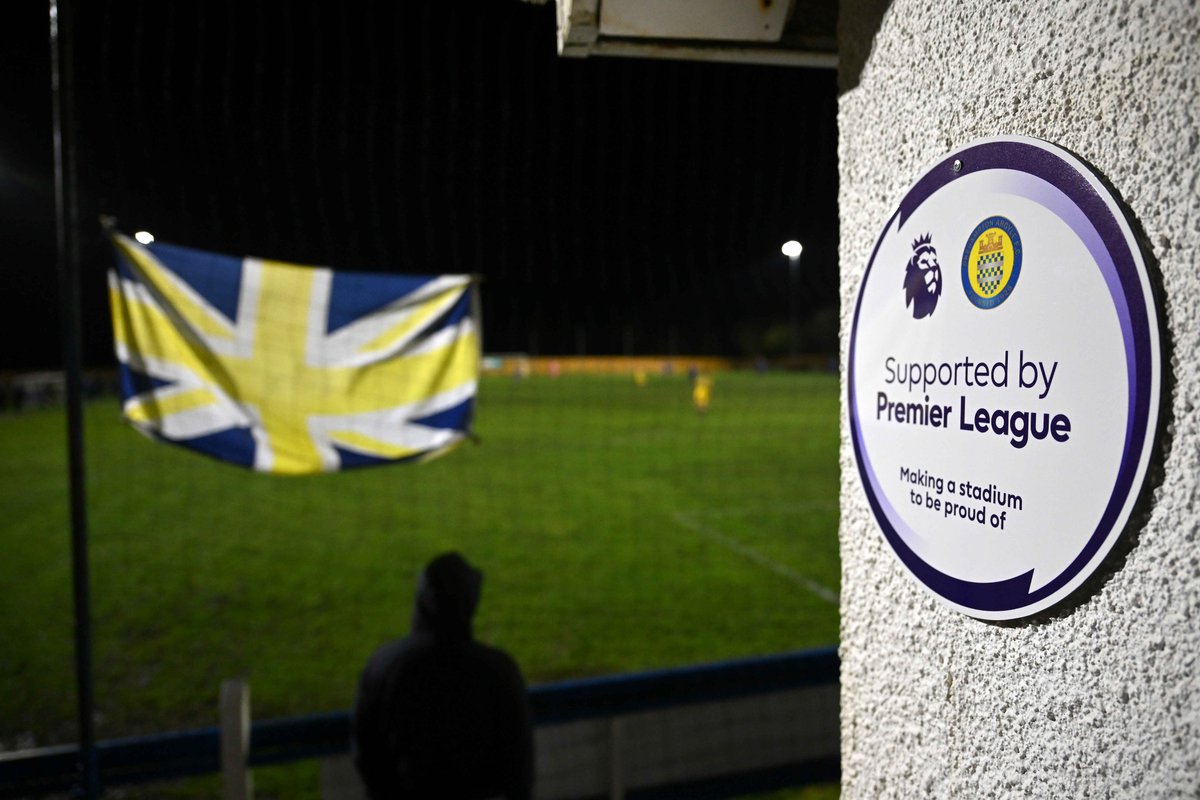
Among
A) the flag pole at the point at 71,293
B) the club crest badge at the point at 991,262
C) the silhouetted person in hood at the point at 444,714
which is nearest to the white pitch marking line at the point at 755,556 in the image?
the silhouetted person in hood at the point at 444,714

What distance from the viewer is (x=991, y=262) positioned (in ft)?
3.03

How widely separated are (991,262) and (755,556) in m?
8.81

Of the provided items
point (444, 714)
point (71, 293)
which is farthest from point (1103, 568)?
point (71, 293)

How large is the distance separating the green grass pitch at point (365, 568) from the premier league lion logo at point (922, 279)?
5096 millimetres

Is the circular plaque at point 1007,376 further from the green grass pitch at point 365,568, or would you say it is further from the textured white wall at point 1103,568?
the green grass pitch at point 365,568

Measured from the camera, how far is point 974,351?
956 mm

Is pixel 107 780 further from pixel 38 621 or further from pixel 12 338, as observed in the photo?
pixel 12 338

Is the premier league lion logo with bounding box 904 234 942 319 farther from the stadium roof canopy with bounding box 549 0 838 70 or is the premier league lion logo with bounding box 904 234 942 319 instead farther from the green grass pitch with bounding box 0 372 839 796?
the green grass pitch with bounding box 0 372 839 796

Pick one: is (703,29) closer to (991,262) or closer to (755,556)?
(991,262)

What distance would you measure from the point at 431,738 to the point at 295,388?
1997 mm

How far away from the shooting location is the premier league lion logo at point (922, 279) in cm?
102

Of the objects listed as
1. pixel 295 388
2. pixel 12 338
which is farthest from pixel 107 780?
pixel 12 338

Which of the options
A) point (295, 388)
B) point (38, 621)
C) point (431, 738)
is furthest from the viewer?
point (38, 621)

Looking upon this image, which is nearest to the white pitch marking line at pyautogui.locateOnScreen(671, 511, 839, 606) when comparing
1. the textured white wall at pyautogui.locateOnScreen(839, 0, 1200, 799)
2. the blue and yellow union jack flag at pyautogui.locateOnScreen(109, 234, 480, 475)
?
the blue and yellow union jack flag at pyautogui.locateOnScreen(109, 234, 480, 475)
